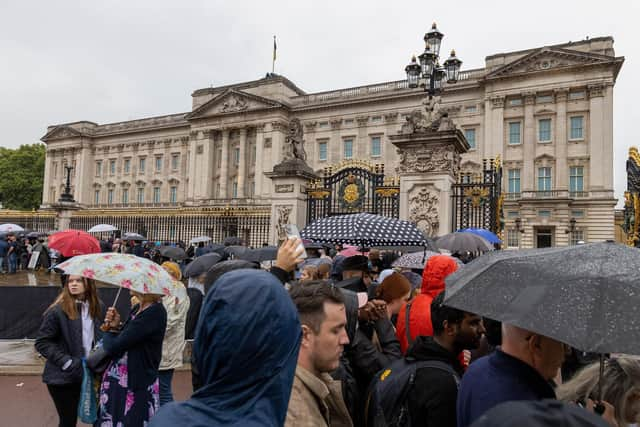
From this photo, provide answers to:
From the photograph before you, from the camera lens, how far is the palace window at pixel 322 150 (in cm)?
4500

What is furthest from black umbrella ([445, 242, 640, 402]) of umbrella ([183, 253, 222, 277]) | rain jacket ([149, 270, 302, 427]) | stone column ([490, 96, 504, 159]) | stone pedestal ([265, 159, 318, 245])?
stone column ([490, 96, 504, 159])

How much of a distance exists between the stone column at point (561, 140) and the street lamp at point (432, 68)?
28068 millimetres

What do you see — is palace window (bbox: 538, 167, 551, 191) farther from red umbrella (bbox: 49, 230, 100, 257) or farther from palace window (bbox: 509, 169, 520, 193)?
red umbrella (bbox: 49, 230, 100, 257)

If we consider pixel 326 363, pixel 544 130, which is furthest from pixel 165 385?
pixel 544 130

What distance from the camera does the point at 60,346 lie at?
372 cm

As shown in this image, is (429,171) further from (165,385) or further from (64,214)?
(64,214)

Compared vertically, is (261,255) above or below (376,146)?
below

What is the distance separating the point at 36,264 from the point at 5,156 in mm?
56734

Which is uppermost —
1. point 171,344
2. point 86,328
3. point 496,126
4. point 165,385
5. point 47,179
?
point 496,126

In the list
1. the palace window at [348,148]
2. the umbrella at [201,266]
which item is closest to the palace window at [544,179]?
the palace window at [348,148]

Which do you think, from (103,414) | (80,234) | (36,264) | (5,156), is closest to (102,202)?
(5,156)

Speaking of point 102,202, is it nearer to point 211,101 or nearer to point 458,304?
point 211,101

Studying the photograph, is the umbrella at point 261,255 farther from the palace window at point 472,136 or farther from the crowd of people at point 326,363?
the palace window at point 472,136

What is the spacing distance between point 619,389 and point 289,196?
10.9 metres
